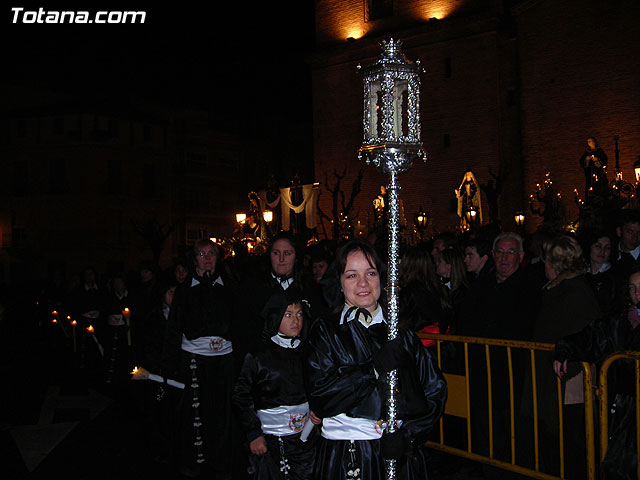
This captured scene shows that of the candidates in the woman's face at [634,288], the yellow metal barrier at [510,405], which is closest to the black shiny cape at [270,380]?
the yellow metal barrier at [510,405]

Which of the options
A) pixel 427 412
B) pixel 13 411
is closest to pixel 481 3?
pixel 13 411

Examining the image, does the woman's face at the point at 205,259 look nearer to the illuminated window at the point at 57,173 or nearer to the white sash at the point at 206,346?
the white sash at the point at 206,346

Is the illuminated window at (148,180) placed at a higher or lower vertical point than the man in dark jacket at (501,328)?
higher

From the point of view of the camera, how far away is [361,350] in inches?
135

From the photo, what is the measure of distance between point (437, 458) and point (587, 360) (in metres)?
2.59

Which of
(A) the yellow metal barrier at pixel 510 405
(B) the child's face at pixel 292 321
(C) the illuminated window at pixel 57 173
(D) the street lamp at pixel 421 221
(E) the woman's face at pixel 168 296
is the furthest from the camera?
(C) the illuminated window at pixel 57 173

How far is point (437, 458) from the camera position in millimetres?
6613

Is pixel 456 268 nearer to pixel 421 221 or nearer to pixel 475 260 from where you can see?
pixel 475 260

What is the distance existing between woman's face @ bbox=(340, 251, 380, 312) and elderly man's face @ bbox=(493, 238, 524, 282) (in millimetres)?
2512

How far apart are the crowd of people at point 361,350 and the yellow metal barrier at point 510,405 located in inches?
3.1

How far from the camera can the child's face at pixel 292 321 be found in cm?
474

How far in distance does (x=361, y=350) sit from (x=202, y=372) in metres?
3.53

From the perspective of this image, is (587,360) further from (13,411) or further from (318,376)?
(13,411)

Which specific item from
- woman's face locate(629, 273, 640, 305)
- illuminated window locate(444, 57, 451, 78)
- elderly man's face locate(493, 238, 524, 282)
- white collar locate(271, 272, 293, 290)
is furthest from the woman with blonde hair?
illuminated window locate(444, 57, 451, 78)
